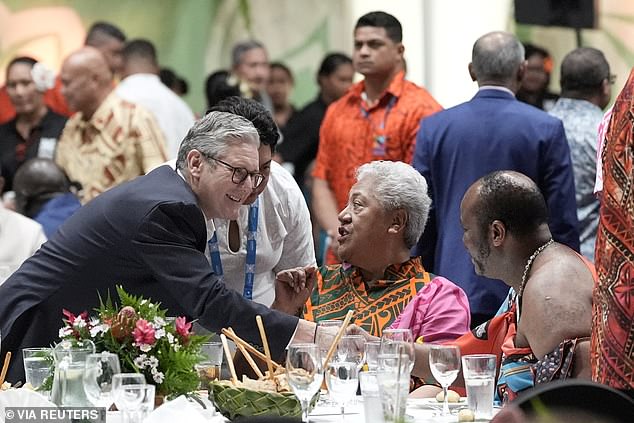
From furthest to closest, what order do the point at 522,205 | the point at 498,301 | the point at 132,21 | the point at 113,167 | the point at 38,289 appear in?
the point at 132,21 → the point at 113,167 → the point at 498,301 → the point at 38,289 → the point at 522,205

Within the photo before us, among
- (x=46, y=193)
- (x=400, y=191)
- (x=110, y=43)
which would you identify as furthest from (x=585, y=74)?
(x=110, y=43)

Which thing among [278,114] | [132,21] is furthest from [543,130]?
[132,21]

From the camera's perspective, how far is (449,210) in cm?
548

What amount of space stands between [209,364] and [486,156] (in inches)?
88.0

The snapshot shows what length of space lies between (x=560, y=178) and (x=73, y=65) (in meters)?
3.00

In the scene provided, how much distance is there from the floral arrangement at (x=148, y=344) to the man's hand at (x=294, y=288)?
3.11 ft

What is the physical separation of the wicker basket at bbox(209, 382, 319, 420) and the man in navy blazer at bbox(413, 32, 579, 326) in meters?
2.26

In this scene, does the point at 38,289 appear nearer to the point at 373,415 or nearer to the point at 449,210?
the point at 373,415

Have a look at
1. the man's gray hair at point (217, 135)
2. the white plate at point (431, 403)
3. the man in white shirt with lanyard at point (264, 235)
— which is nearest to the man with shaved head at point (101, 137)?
the man in white shirt with lanyard at point (264, 235)

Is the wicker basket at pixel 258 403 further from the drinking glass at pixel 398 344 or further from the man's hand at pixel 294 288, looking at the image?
the man's hand at pixel 294 288

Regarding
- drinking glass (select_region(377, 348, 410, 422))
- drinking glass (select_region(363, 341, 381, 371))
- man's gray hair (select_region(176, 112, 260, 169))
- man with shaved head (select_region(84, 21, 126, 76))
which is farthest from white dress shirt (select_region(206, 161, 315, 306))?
man with shaved head (select_region(84, 21, 126, 76))

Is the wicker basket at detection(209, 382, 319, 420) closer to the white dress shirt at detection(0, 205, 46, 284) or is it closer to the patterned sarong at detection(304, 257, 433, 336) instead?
the patterned sarong at detection(304, 257, 433, 336)

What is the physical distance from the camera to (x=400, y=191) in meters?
4.45

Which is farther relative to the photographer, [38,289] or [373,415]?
[38,289]
